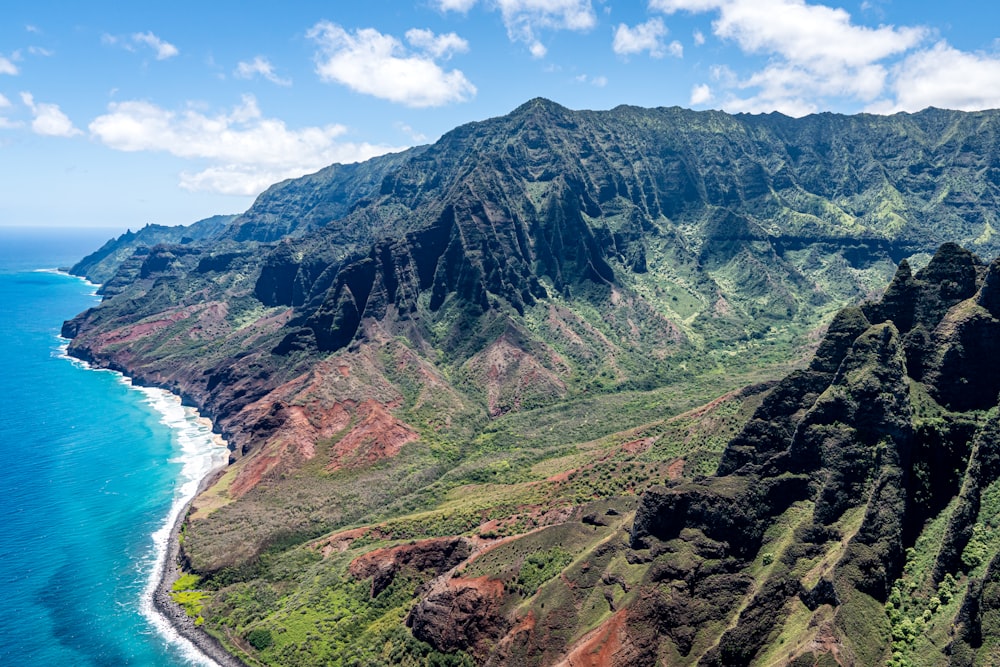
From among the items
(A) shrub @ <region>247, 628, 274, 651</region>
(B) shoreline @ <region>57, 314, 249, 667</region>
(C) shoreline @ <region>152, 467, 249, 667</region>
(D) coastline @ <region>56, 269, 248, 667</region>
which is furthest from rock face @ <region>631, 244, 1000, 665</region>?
(D) coastline @ <region>56, 269, 248, 667</region>

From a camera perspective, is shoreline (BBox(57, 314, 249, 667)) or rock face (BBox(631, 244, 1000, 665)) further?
shoreline (BBox(57, 314, 249, 667))

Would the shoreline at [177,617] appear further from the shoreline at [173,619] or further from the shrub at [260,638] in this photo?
the shrub at [260,638]

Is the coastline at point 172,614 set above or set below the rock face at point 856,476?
below

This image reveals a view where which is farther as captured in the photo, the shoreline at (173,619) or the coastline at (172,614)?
the coastline at (172,614)

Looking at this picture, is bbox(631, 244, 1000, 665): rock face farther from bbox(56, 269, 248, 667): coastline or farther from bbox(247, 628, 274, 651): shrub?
bbox(56, 269, 248, 667): coastline

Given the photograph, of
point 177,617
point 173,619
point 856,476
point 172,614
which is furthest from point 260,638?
point 856,476

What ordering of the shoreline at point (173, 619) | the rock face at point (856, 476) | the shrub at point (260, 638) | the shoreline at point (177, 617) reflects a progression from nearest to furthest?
the rock face at point (856, 476) < the shrub at point (260, 638) < the shoreline at point (177, 617) < the shoreline at point (173, 619)

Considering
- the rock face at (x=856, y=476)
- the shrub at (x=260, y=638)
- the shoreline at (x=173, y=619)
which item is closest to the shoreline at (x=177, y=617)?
the shoreline at (x=173, y=619)

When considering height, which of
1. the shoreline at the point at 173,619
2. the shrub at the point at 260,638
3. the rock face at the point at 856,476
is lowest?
the shoreline at the point at 173,619

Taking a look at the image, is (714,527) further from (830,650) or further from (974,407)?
(974,407)

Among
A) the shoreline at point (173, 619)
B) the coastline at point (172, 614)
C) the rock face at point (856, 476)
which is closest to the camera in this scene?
the rock face at point (856, 476)

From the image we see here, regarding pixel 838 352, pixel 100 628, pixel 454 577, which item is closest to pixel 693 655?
pixel 454 577
